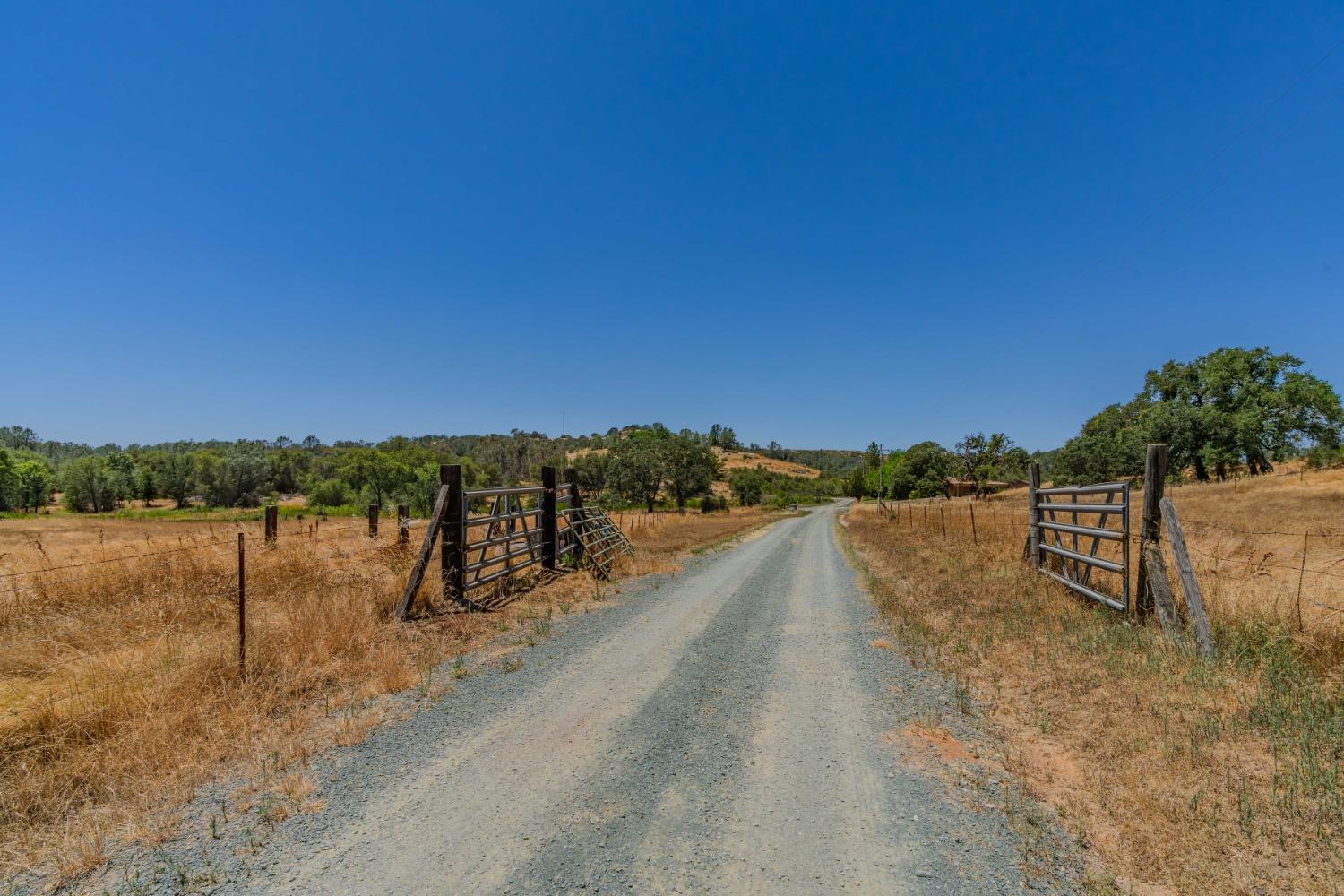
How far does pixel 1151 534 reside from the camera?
263 inches

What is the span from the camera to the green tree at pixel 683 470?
74.7 m

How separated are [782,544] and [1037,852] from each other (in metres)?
21.6

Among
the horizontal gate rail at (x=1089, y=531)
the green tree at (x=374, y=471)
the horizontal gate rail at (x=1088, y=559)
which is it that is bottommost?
the horizontal gate rail at (x=1088, y=559)

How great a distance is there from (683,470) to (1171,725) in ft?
234

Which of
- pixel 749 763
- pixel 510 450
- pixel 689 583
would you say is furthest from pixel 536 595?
pixel 510 450

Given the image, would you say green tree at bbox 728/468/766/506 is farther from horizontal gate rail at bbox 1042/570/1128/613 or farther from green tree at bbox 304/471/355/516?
horizontal gate rail at bbox 1042/570/1128/613

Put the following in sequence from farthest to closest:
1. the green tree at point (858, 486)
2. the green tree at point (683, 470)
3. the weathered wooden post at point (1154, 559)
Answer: the green tree at point (858, 486)
the green tree at point (683, 470)
the weathered wooden post at point (1154, 559)

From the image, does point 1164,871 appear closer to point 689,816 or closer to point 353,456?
point 689,816

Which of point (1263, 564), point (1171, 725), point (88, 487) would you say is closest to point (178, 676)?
point (1171, 725)

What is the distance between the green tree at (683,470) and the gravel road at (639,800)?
218 ft

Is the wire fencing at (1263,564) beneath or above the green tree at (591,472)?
beneath

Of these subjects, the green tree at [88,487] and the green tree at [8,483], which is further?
the green tree at [88,487]

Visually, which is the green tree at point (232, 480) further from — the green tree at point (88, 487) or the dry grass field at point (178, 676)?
the dry grass field at point (178, 676)

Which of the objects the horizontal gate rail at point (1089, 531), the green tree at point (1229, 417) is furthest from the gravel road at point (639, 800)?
the green tree at point (1229, 417)
